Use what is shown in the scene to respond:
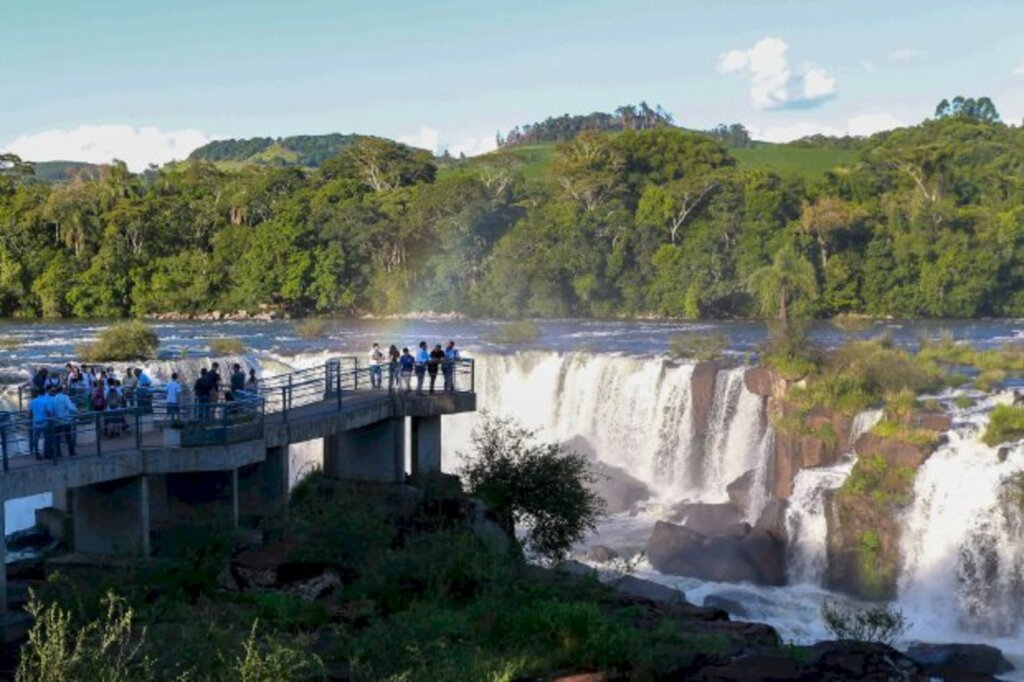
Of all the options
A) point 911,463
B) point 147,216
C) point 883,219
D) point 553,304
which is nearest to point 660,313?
point 553,304

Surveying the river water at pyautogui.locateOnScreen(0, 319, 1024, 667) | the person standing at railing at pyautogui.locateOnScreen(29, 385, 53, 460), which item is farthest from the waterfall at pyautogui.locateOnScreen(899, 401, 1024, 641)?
the person standing at railing at pyautogui.locateOnScreen(29, 385, 53, 460)

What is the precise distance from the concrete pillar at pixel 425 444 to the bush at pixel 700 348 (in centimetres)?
1354

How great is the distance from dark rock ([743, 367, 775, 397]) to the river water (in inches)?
11.7

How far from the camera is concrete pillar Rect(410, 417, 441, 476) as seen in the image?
75.4 ft

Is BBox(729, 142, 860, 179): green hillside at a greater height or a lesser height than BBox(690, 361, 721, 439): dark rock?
greater

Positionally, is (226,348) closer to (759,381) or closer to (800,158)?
(759,381)

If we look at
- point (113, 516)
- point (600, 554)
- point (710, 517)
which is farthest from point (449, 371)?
point (710, 517)

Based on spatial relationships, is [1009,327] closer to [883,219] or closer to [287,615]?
[883,219]

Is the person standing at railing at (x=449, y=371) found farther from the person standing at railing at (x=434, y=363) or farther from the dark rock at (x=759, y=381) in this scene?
the dark rock at (x=759, y=381)

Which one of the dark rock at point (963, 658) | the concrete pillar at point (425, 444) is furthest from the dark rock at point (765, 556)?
the concrete pillar at point (425, 444)

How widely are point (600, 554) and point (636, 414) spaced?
30.2 ft

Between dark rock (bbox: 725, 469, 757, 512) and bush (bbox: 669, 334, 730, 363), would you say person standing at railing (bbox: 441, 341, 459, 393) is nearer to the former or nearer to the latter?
dark rock (bbox: 725, 469, 757, 512)

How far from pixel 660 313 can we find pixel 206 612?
52.1 m

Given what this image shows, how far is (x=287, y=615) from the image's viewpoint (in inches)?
564
